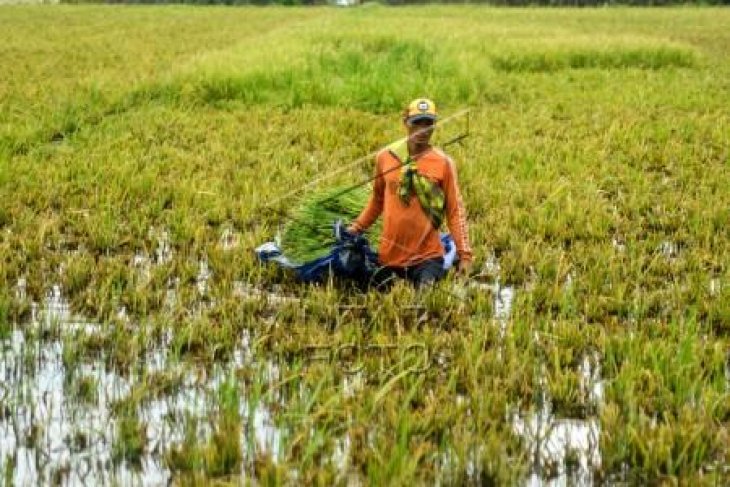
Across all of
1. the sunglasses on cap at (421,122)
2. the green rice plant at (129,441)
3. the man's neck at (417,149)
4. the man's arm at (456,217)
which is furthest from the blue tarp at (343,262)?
the green rice plant at (129,441)

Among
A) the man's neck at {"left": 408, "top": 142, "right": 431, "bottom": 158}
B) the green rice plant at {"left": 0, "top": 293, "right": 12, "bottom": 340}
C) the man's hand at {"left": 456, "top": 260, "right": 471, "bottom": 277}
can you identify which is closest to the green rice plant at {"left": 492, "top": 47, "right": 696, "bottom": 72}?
the man's neck at {"left": 408, "top": 142, "right": 431, "bottom": 158}

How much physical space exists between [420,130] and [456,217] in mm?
498

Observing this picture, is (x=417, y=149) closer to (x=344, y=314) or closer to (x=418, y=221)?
(x=418, y=221)

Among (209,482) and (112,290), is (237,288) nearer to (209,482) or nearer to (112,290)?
(112,290)

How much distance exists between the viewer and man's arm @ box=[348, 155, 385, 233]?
477 centimetres

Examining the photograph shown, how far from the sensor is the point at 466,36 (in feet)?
64.7

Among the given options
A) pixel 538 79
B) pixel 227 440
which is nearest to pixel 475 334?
pixel 227 440

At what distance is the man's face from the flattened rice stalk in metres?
0.67

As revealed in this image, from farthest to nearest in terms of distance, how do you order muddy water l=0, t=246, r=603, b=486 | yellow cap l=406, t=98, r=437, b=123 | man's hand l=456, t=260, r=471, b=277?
man's hand l=456, t=260, r=471, b=277
yellow cap l=406, t=98, r=437, b=123
muddy water l=0, t=246, r=603, b=486

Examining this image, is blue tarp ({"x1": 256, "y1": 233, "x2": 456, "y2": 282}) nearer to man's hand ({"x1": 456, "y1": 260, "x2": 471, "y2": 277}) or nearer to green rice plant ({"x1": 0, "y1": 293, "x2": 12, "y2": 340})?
man's hand ({"x1": 456, "y1": 260, "x2": 471, "y2": 277})

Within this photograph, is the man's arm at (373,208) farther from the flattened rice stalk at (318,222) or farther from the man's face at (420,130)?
the man's face at (420,130)

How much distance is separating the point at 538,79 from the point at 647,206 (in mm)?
8389

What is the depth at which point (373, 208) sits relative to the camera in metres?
4.87

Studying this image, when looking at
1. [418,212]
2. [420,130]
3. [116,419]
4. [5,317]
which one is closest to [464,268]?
[418,212]
